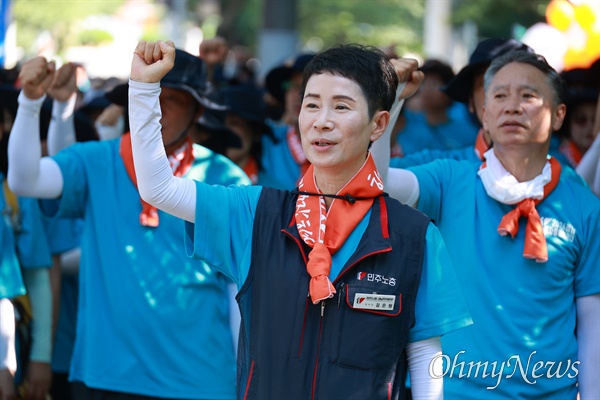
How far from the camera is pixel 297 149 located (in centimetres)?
714

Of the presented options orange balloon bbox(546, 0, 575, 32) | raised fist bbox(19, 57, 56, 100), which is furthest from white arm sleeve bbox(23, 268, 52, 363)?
orange balloon bbox(546, 0, 575, 32)

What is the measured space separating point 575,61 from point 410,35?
1181 inches

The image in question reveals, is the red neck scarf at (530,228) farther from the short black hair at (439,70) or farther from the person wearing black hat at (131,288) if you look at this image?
the short black hair at (439,70)

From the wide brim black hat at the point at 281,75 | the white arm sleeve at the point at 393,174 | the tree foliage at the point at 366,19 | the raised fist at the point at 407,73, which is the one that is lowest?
the white arm sleeve at the point at 393,174

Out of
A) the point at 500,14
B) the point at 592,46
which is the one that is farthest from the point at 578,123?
the point at 500,14

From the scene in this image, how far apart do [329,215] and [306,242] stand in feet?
0.50

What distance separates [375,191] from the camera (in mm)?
3500

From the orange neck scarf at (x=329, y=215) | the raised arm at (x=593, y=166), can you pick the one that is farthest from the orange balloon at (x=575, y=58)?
the orange neck scarf at (x=329, y=215)

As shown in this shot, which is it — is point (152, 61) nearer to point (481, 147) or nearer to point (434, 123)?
point (481, 147)

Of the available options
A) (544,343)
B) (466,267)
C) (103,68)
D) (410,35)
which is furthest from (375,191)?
(410,35)

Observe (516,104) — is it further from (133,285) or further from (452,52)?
(452,52)

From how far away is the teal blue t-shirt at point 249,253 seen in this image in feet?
11.2

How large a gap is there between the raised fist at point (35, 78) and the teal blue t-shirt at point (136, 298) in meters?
0.34

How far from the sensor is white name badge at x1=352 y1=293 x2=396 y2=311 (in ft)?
10.8
